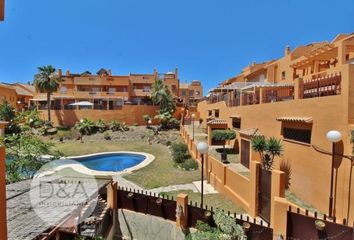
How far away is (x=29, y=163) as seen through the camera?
41.5ft

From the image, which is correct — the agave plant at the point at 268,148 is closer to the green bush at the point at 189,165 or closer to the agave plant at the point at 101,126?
the green bush at the point at 189,165

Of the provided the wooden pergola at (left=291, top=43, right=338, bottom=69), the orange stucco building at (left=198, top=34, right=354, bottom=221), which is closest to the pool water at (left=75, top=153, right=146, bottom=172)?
the orange stucco building at (left=198, top=34, right=354, bottom=221)

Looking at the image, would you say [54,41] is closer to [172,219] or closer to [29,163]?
[29,163]

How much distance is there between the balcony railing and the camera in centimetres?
993

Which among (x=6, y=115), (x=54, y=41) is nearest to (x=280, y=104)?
(x=54, y=41)

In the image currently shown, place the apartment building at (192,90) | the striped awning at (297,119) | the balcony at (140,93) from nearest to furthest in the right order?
the striped awning at (297,119), the balcony at (140,93), the apartment building at (192,90)

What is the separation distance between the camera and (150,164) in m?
21.8

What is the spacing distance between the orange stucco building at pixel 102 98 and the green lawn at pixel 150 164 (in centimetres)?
946

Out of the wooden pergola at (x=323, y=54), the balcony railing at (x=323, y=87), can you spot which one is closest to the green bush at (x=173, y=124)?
the wooden pergola at (x=323, y=54)

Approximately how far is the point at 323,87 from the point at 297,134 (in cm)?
241

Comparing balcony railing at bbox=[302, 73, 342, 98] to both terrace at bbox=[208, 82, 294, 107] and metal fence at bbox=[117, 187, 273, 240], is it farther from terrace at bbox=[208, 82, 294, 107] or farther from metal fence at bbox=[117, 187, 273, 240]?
metal fence at bbox=[117, 187, 273, 240]

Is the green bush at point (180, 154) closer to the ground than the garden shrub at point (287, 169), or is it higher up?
closer to the ground

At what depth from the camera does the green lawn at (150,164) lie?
657 inches

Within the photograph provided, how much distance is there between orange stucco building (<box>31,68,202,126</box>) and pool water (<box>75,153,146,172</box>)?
52.4ft
